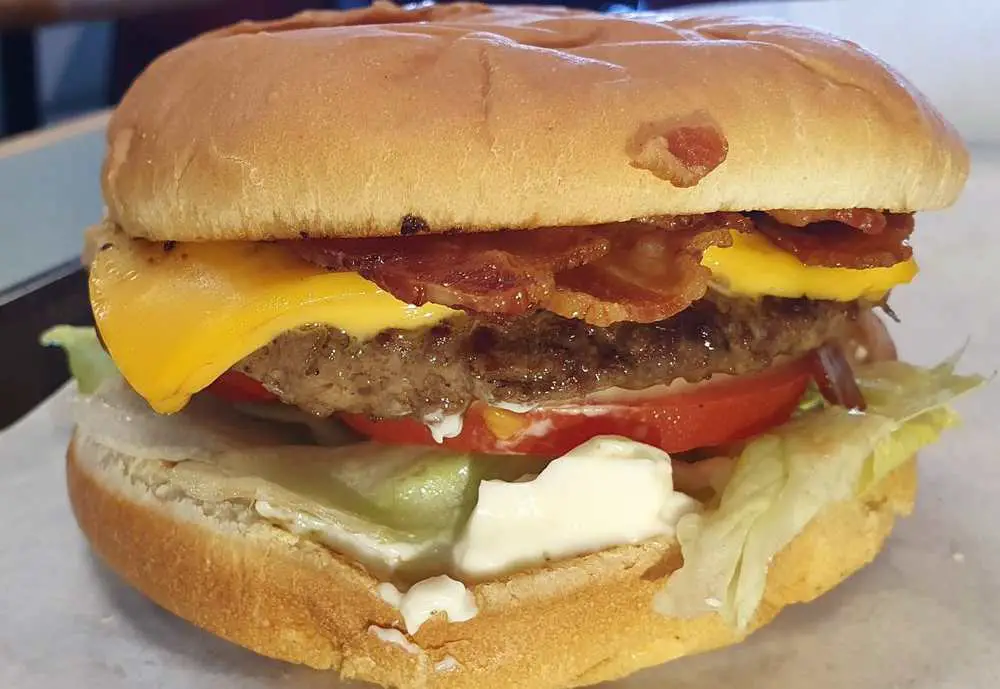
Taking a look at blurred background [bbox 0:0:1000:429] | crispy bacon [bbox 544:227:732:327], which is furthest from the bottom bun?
blurred background [bbox 0:0:1000:429]

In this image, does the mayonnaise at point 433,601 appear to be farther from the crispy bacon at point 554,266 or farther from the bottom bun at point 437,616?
the crispy bacon at point 554,266

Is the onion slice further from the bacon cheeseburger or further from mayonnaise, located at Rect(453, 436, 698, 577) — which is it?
mayonnaise, located at Rect(453, 436, 698, 577)

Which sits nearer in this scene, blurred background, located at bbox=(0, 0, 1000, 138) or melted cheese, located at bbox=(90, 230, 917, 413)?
melted cheese, located at bbox=(90, 230, 917, 413)

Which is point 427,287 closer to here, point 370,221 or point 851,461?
point 370,221

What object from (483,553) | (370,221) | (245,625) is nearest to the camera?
(370,221)

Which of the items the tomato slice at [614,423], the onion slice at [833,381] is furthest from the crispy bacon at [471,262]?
the onion slice at [833,381]

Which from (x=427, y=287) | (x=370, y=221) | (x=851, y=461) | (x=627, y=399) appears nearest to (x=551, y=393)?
(x=627, y=399)

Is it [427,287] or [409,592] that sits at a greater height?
[427,287]

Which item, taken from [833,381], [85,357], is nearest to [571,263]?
[833,381]
